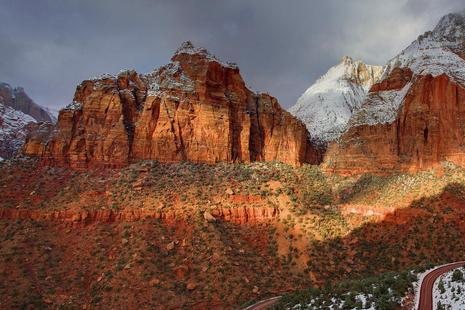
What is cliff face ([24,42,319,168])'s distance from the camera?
6581 cm

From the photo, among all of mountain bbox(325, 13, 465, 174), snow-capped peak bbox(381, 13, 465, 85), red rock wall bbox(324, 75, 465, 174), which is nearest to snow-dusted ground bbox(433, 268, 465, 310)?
red rock wall bbox(324, 75, 465, 174)

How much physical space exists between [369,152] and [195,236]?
37612 millimetres

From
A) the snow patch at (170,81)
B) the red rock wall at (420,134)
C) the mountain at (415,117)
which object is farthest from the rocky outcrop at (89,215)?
the mountain at (415,117)

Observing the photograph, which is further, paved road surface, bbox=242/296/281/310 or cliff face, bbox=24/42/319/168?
cliff face, bbox=24/42/319/168

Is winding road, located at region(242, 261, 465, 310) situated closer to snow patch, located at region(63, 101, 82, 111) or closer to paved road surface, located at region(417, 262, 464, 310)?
paved road surface, located at region(417, 262, 464, 310)

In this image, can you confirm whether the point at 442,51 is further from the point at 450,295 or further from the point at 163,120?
the point at 450,295

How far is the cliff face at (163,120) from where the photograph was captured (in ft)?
216

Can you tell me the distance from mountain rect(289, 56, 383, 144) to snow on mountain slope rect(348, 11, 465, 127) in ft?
77.0

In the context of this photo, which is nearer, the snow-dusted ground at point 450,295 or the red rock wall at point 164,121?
the snow-dusted ground at point 450,295

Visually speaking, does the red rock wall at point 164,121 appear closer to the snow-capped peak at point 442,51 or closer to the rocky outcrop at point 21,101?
the snow-capped peak at point 442,51

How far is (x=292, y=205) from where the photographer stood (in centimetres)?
6372

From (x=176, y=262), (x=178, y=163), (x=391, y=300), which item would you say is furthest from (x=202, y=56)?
(x=391, y=300)

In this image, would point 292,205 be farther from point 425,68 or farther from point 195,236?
point 425,68

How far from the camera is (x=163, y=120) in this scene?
6856 cm
